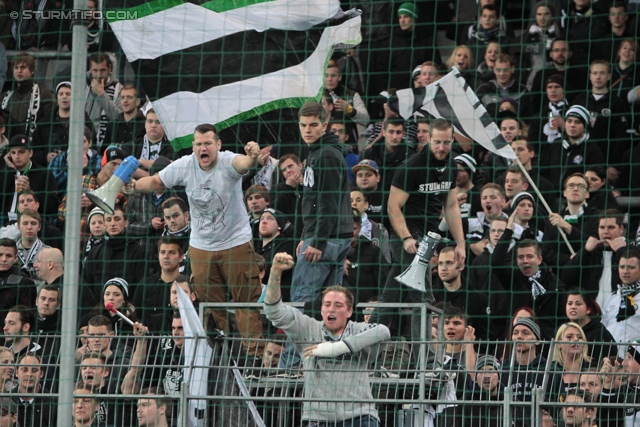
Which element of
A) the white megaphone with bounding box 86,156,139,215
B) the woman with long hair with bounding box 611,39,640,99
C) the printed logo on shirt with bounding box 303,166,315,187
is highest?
the woman with long hair with bounding box 611,39,640,99

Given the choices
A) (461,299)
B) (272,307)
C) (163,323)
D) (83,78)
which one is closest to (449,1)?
(461,299)

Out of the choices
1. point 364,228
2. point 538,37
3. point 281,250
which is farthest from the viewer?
point 538,37

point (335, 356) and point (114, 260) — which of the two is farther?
point (114, 260)

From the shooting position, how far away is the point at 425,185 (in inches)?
414

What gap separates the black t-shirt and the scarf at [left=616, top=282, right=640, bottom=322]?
1.64 meters

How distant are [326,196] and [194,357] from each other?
2.16 metres

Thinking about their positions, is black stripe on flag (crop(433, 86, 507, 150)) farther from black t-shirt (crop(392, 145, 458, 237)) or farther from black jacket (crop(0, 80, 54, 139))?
black jacket (crop(0, 80, 54, 139))

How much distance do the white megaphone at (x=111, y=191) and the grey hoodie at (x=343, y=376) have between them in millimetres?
1230

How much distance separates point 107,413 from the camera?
28.7 ft

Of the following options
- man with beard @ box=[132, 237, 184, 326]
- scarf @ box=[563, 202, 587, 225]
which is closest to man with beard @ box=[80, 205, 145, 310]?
man with beard @ box=[132, 237, 184, 326]

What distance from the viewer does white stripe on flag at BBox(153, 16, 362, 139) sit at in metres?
11.3

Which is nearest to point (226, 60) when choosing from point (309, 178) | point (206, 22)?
point (206, 22)

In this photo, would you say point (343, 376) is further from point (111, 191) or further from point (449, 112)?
point (449, 112)

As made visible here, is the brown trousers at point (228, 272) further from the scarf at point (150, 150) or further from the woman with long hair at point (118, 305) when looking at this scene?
the scarf at point (150, 150)
